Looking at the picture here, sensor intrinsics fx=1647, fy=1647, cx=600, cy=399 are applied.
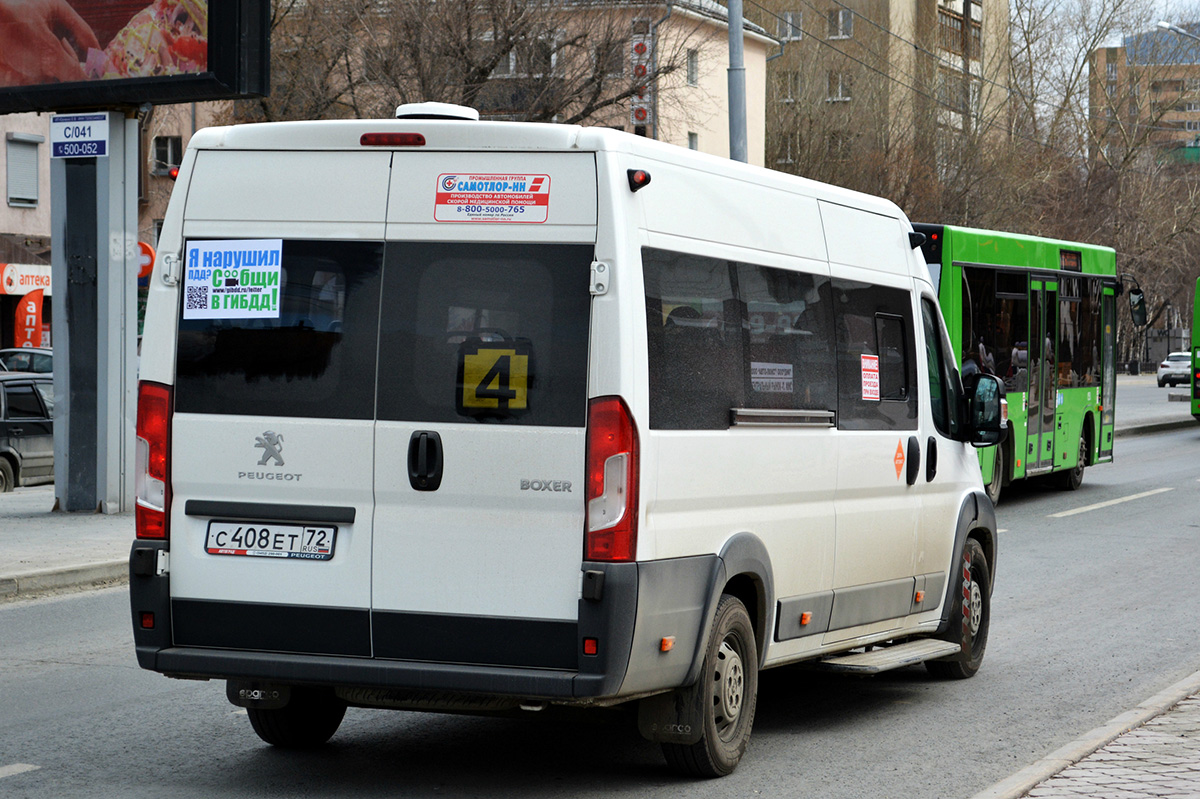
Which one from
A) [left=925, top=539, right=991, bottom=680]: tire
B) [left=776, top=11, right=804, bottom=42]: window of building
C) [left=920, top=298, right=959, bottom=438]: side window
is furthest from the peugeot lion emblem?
[left=776, top=11, right=804, bottom=42]: window of building

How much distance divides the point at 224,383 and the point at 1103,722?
4.29m

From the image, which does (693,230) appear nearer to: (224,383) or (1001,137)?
(224,383)

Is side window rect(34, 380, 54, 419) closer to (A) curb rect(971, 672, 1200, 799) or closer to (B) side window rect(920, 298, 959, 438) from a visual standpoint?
(B) side window rect(920, 298, 959, 438)

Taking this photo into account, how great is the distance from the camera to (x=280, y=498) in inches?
231

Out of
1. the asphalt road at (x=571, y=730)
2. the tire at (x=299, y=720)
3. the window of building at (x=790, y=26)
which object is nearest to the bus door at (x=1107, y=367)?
the asphalt road at (x=571, y=730)

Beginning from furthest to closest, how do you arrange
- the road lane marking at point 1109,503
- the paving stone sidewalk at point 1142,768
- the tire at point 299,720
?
the road lane marking at point 1109,503, the tire at point 299,720, the paving stone sidewalk at point 1142,768

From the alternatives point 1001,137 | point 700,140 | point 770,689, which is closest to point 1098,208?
point 1001,137

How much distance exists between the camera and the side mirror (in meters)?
8.40

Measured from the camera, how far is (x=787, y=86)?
56.1 meters

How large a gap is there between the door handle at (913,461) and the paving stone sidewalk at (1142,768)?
1528 mm

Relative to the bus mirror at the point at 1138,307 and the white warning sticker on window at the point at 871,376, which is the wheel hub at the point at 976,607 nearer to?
the white warning sticker on window at the point at 871,376

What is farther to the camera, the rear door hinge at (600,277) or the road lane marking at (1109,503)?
the road lane marking at (1109,503)

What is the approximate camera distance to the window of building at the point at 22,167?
43.2 metres

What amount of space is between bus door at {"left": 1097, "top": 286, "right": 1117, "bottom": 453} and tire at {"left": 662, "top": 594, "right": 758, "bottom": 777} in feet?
53.4
